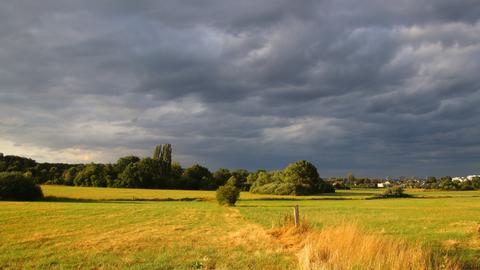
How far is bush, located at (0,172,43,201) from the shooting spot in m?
61.2

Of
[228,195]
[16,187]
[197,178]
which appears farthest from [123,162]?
[228,195]

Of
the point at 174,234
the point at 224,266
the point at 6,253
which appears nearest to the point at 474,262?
the point at 224,266

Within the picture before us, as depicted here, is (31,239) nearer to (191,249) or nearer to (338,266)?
(191,249)

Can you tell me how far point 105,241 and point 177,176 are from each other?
108 meters

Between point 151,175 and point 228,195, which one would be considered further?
point 151,175

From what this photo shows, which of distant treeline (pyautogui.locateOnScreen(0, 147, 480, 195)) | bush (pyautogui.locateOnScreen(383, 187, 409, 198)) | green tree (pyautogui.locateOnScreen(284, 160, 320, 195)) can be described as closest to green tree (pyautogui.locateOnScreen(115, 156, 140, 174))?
distant treeline (pyautogui.locateOnScreen(0, 147, 480, 195))

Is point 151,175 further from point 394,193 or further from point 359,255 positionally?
point 359,255

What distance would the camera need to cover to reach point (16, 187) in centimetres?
6212

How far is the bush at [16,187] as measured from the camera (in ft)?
201

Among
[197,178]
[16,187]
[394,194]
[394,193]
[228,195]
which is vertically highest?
[197,178]

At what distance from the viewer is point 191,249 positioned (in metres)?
17.9

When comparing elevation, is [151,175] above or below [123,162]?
below

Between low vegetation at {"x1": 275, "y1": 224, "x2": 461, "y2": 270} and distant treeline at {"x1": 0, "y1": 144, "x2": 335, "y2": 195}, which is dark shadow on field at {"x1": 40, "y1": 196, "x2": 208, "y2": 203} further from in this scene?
low vegetation at {"x1": 275, "y1": 224, "x2": 461, "y2": 270}

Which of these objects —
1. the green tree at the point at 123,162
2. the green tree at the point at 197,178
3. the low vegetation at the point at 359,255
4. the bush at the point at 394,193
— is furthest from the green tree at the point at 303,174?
the low vegetation at the point at 359,255
